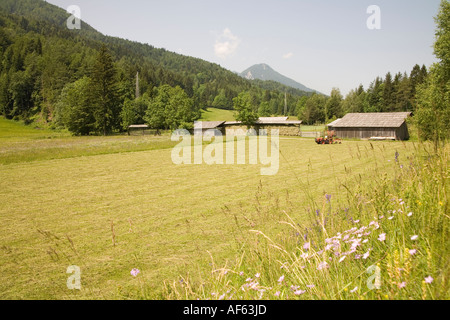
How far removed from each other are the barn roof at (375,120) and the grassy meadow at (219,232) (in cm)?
3761

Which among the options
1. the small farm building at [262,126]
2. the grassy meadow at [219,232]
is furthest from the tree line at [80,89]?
the grassy meadow at [219,232]

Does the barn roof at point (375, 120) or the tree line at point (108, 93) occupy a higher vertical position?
the tree line at point (108, 93)

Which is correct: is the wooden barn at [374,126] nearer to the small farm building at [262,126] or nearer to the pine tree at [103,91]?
the small farm building at [262,126]

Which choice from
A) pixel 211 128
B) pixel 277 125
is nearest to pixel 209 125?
pixel 211 128

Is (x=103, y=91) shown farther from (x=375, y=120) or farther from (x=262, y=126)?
(x=375, y=120)

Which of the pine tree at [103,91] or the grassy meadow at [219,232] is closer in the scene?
the grassy meadow at [219,232]

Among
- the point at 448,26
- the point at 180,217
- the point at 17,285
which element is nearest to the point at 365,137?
the point at 448,26

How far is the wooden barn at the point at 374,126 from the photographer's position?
4584 centimetres

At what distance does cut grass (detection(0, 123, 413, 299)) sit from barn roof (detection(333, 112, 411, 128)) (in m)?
38.0

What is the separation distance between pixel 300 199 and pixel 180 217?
4.04 metres

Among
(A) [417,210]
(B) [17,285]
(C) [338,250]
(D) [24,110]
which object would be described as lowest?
(B) [17,285]

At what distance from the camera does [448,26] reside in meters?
24.8

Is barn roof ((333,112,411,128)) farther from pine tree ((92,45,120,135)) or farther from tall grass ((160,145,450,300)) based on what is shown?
tall grass ((160,145,450,300))
